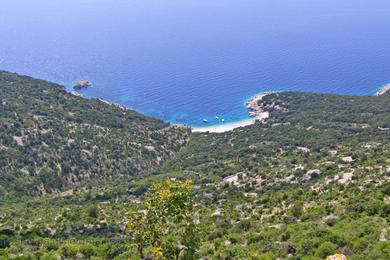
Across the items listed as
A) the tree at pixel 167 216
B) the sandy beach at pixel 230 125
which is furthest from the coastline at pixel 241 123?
the tree at pixel 167 216

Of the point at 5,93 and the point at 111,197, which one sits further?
the point at 5,93

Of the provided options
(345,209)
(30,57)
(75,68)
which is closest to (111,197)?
(345,209)

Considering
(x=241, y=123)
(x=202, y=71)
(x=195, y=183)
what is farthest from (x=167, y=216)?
(x=202, y=71)

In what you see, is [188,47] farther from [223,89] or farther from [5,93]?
[5,93]

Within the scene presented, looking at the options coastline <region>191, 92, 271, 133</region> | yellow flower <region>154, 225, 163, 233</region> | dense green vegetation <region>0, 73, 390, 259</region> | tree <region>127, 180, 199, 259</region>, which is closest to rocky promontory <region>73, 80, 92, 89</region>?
dense green vegetation <region>0, 73, 390, 259</region>

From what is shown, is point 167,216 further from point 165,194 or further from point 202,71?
point 202,71

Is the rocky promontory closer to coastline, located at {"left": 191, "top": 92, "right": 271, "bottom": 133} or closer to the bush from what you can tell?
coastline, located at {"left": 191, "top": 92, "right": 271, "bottom": 133}
